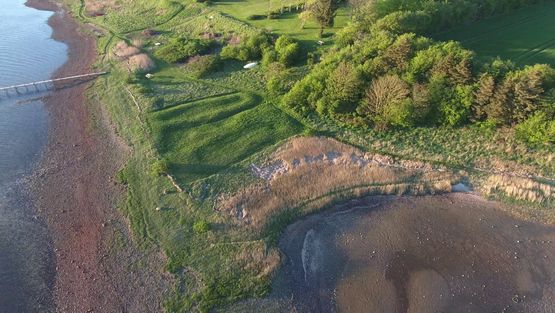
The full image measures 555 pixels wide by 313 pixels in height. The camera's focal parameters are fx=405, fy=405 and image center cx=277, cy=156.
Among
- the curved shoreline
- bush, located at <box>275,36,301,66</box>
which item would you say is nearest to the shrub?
bush, located at <box>275,36,301,66</box>

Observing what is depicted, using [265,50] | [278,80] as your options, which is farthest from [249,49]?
[278,80]

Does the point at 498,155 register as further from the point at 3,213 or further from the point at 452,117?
the point at 3,213

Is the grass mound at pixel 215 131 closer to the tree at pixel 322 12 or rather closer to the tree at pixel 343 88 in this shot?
the tree at pixel 343 88

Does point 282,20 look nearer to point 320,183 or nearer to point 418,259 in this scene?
point 320,183

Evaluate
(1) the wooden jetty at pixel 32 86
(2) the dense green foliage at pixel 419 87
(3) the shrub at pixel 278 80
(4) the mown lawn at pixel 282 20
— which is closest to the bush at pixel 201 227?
(2) the dense green foliage at pixel 419 87

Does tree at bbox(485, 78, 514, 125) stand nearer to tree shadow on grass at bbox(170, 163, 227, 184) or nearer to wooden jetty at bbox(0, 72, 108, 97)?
tree shadow on grass at bbox(170, 163, 227, 184)
